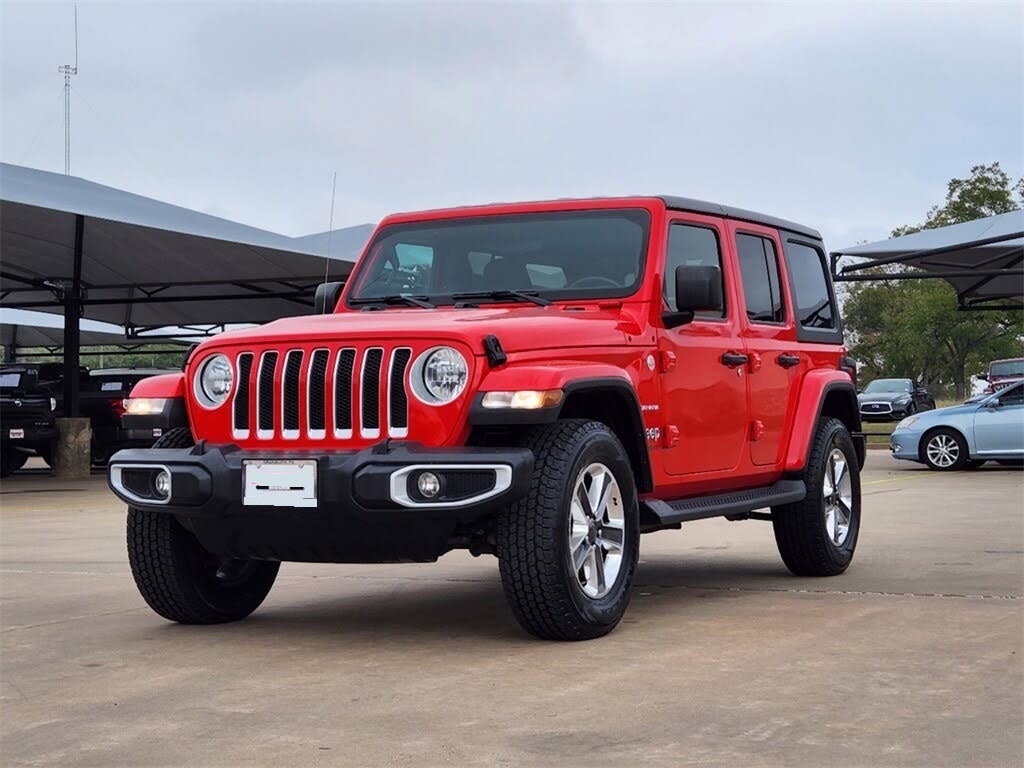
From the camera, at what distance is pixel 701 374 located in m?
7.44

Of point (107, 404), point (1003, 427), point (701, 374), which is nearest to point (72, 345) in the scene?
point (107, 404)

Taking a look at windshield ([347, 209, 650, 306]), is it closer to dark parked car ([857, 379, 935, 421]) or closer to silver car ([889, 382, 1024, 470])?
silver car ([889, 382, 1024, 470])

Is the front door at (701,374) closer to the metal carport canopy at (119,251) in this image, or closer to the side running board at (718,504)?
the side running board at (718,504)

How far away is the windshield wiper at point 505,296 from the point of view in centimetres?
705

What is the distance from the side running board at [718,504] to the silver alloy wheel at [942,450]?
44.8ft

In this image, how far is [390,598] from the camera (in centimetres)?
794

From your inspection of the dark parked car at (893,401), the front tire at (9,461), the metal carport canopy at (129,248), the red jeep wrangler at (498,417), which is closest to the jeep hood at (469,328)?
the red jeep wrangler at (498,417)

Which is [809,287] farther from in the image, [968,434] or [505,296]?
[968,434]

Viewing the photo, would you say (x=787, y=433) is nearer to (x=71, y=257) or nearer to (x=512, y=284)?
(x=512, y=284)

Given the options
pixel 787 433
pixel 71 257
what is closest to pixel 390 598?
pixel 787 433

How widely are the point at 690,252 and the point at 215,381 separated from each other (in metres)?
2.54

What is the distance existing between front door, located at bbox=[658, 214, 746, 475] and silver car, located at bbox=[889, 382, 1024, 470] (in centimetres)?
1395

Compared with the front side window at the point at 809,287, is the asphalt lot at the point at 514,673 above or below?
below

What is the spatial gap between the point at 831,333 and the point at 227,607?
4.08 m
